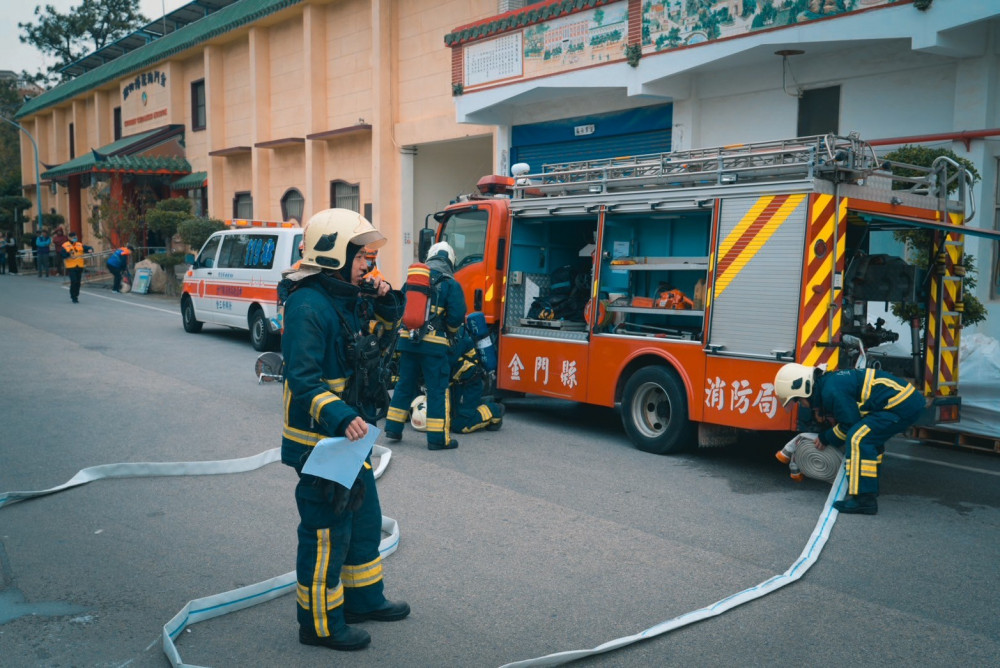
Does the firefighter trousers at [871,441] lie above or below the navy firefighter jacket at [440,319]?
below

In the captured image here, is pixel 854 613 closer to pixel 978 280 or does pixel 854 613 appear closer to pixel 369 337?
pixel 369 337

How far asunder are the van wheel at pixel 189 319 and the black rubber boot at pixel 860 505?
12.6 m

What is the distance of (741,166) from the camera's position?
725cm

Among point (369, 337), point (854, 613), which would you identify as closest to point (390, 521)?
point (369, 337)

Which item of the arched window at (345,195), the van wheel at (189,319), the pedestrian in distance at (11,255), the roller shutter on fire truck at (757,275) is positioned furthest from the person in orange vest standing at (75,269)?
the roller shutter on fire truck at (757,275)

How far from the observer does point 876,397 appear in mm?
6090

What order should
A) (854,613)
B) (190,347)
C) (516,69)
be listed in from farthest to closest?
1. (516,69)
2. (190,347)
3. (854,613)

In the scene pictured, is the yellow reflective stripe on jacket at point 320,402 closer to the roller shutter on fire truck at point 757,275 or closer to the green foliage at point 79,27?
the roller shutter on fire truck at point 757,275

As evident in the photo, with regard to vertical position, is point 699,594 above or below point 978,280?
below

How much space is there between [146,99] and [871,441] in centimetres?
3478

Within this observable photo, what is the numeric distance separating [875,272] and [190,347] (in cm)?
1046

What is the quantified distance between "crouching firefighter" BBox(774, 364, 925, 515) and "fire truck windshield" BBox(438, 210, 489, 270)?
4207mm

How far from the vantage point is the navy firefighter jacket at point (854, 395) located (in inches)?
238

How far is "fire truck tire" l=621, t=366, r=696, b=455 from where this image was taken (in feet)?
24.7
